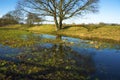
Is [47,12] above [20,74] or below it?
above

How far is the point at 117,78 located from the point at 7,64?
633 cm

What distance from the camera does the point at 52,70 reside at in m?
10.3

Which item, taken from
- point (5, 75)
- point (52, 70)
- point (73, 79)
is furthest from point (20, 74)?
point (73, 79)

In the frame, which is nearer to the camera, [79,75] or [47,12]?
[79,75]

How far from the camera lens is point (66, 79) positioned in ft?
29.4

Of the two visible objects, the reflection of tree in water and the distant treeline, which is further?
the distant treeline

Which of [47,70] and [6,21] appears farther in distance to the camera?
[6,21]

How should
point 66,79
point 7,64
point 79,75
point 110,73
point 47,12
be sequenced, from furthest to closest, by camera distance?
point 47,12 → point 7,64 → point 110,73 → point 79,75 → point 66,79

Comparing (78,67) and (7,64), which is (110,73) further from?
(7,64)

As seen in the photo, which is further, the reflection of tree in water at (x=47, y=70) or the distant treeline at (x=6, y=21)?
the distant treeline at (x=6, y=21)

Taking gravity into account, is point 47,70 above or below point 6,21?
below

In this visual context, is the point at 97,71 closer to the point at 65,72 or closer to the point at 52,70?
the point at 65,72

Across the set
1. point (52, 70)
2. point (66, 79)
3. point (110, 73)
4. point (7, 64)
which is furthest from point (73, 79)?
point (7, 64)

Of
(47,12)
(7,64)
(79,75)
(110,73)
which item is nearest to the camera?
(79,75)
